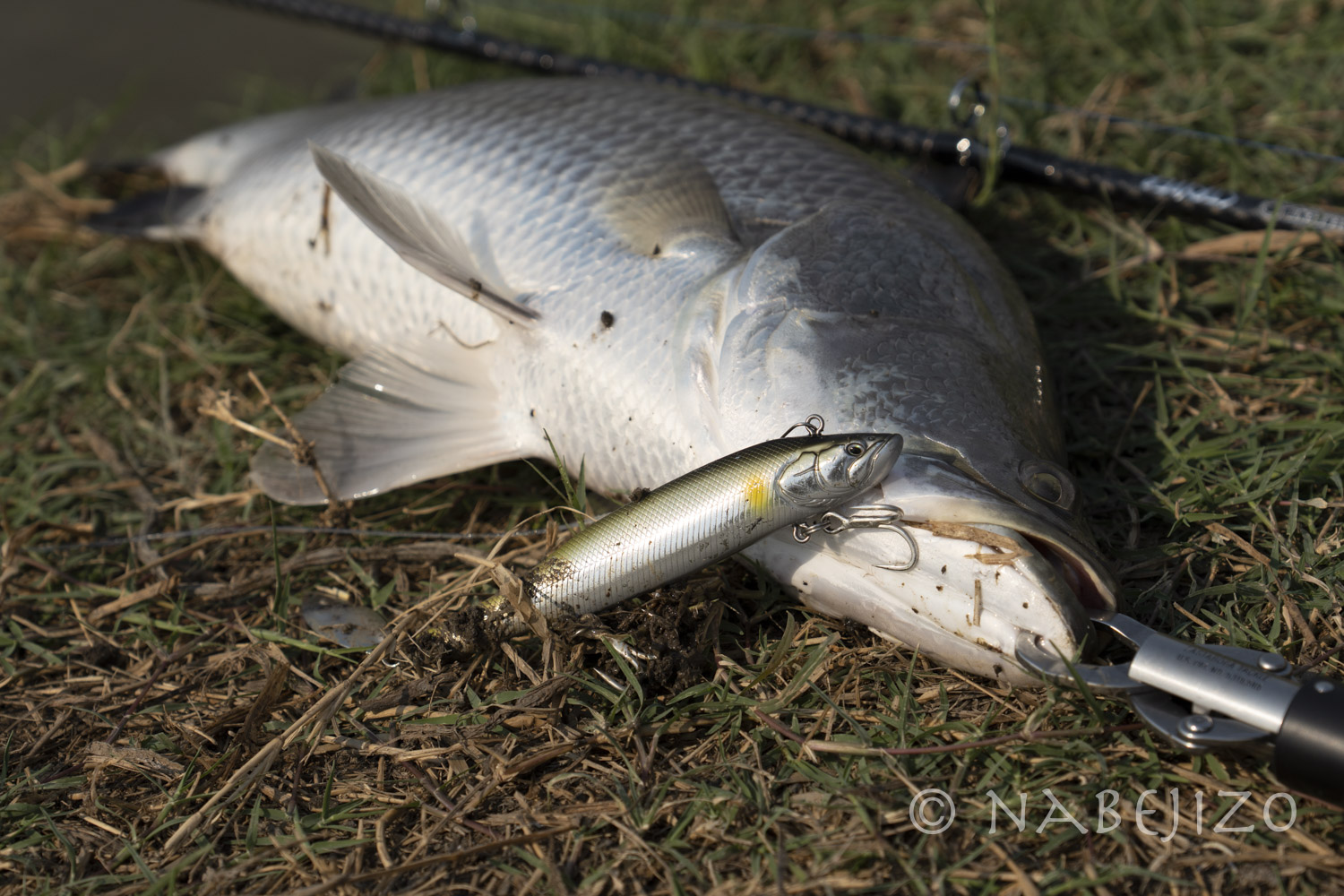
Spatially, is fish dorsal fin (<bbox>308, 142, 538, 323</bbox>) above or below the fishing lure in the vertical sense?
above

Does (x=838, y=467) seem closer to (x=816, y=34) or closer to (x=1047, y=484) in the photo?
(x=1047, y=484)

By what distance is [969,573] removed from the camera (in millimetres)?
1831

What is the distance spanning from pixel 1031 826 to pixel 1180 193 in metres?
2.14

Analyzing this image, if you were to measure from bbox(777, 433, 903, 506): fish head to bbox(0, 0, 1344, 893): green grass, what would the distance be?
1.46ft

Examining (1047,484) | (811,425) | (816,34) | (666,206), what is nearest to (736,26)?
(816,34)

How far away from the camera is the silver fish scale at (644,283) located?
2.07m

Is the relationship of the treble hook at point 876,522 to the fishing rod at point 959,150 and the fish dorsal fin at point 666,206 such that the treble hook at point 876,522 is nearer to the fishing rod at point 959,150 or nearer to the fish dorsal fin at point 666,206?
the fish dorsal fin at point 666,206

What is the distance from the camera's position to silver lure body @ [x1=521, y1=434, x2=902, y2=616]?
5.94 feet

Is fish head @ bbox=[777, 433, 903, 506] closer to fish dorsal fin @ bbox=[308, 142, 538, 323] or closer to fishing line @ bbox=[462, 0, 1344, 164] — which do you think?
fish dorsal fin @ bbox=[308, 142, 538, 323]

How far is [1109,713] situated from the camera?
1900mm

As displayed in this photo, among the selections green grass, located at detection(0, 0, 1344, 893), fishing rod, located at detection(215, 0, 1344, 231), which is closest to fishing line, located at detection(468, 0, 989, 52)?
fishing rod, located at detection(215, 0, 1344, 231)

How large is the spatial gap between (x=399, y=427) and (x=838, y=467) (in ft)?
4.51

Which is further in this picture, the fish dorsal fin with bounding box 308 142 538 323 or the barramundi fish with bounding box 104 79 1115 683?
the fish dorsal fin with bounding box 308 142 538 323

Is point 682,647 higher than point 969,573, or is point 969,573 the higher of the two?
point 969,573
